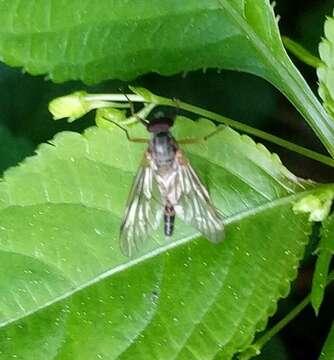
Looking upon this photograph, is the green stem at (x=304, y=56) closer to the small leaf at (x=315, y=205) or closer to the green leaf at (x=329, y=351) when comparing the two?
the small leaf at (x=315, y=205)

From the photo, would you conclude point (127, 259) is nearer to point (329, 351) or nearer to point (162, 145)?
point (162, 145)

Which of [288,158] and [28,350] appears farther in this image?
[288,158]

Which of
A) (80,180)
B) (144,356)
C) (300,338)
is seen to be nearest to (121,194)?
(80,180)

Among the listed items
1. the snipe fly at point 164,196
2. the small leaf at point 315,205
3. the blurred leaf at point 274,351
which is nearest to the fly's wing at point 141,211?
the snipe fly at point 164,196

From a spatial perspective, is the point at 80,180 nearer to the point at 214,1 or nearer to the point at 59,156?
the point at 59,156

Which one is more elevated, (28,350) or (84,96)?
(84,96)

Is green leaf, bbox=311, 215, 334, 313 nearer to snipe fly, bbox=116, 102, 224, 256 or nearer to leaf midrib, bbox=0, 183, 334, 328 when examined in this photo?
leaf midrib, bbox=0, 183, 334, 328
